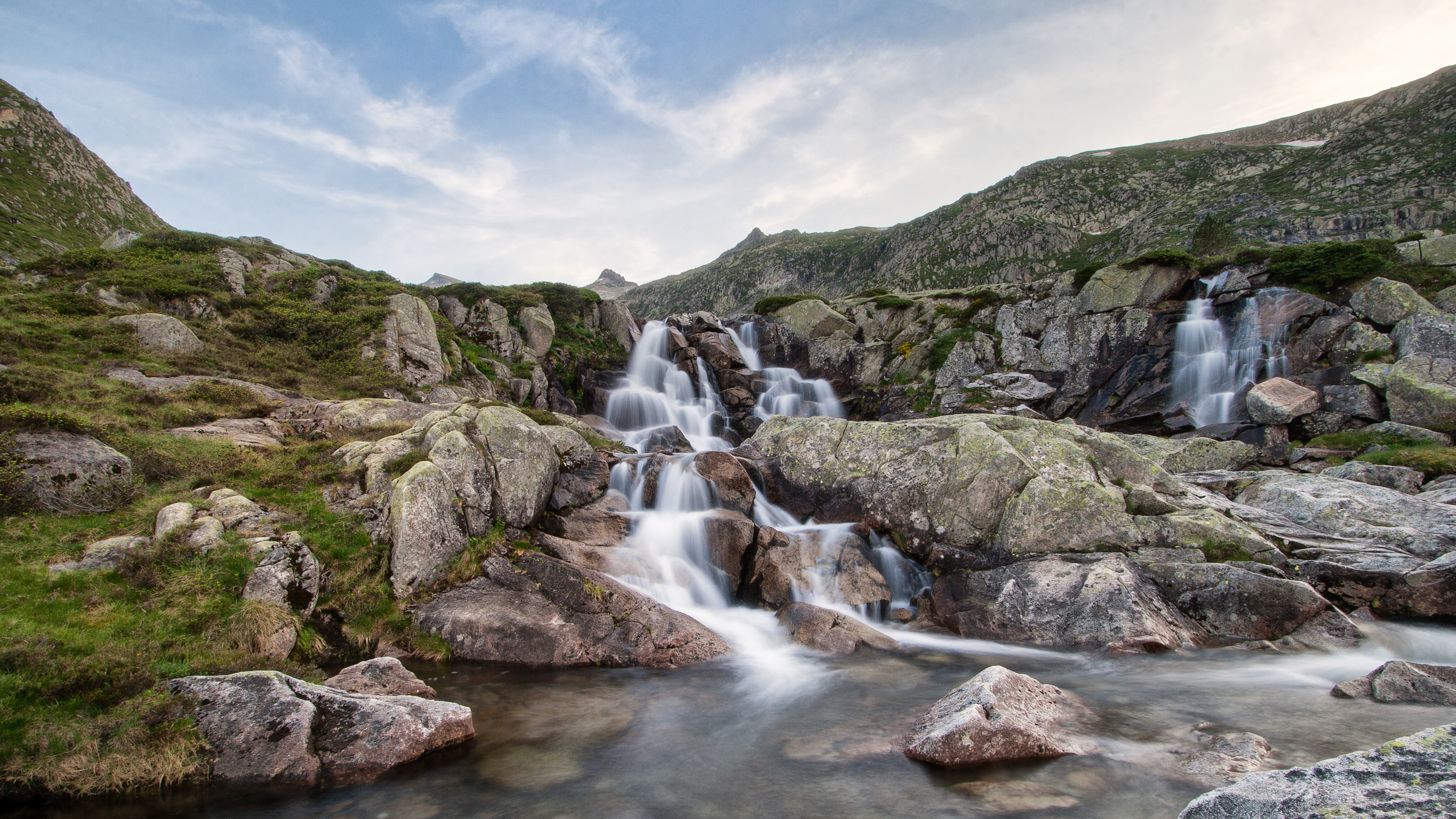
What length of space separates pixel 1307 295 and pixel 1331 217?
247 feet

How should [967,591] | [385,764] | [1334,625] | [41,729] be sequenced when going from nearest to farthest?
[41,729] < [385,764] < [1334,625] < [967,591]

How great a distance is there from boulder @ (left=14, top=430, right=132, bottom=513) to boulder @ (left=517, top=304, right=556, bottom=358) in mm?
26120

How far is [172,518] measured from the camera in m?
11.3

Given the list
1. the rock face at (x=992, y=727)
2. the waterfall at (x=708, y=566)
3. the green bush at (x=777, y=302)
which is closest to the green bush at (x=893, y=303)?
the green bush at (x=777, y=302)

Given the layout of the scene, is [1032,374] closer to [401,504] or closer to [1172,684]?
[1172,684]

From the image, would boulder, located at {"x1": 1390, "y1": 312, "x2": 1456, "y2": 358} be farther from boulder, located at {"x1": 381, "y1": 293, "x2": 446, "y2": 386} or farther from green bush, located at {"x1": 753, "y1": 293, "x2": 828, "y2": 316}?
boulder, located at {"x1": 381, "y1": 293, "x2": 446, "y2": 386}

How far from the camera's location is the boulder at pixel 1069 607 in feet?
40.5

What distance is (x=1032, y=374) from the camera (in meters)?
36.6

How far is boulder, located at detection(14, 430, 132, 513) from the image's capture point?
36.5 feet

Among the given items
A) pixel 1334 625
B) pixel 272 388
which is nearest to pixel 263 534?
pixel 272 388

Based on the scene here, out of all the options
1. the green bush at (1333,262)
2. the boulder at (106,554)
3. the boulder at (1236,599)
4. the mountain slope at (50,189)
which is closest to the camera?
the boulder at (106,554)

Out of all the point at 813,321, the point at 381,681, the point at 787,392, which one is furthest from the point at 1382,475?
the point at 813,321

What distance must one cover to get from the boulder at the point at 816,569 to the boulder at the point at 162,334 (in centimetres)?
2526

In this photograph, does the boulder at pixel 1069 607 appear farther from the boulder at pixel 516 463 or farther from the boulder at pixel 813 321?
the boulder at pixel 813 321
